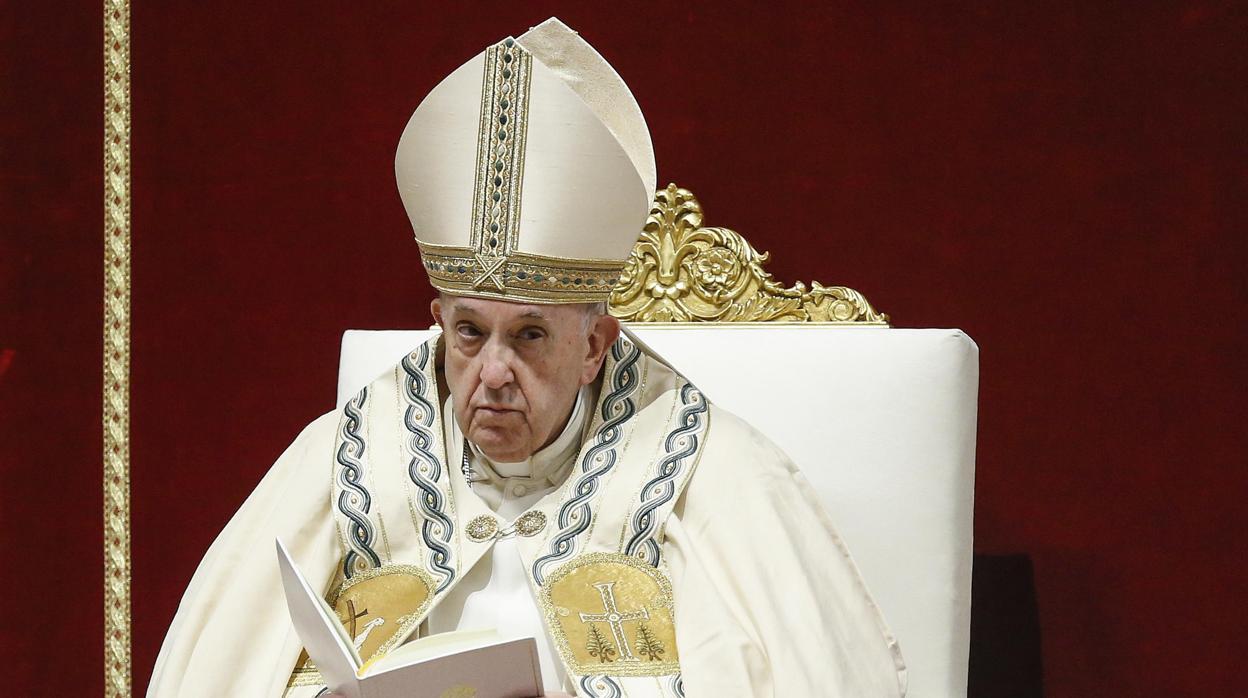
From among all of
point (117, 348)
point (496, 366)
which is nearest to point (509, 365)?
point (496, 366)

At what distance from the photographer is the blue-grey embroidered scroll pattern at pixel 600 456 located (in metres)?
2.22

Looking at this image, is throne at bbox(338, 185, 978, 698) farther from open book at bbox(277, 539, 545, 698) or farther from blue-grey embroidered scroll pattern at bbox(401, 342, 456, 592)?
open book at bbox(277, 539, 545, 698)

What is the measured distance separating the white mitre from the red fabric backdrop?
3.16ft

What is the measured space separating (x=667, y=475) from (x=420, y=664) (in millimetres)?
589

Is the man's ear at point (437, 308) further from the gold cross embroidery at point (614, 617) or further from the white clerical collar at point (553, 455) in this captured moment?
the gold cross embroidery at point (614, 617)

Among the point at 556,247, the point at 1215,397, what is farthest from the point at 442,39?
the point at 1215,397

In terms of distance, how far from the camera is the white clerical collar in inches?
90.5

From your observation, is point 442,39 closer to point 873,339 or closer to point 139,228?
point 139,228

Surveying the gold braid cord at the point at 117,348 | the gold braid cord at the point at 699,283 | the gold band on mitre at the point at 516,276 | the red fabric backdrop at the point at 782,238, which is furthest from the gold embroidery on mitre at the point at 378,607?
the gold braid cord at the point at 117,348

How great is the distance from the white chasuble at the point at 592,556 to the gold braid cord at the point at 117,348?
1109 millimetres

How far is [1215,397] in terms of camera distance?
2.92 m

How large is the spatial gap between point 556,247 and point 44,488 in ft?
5.68

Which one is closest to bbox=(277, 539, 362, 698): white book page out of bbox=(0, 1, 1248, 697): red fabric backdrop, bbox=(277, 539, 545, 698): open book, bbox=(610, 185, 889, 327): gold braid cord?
bbox=(277, 539, 545, 698): open book

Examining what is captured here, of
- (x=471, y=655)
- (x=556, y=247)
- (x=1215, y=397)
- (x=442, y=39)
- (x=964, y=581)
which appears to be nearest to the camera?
(x=471, y=655)
